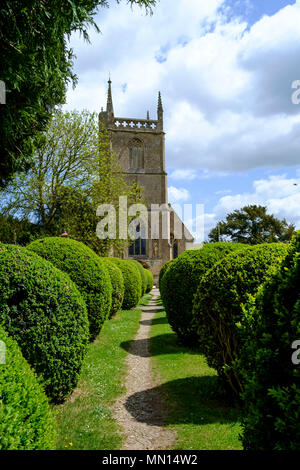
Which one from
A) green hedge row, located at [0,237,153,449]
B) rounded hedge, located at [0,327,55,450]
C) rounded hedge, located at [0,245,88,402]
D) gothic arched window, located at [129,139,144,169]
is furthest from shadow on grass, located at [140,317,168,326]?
gothic arched window, located at [129,139,144,169]

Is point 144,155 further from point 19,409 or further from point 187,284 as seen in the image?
point 19,409

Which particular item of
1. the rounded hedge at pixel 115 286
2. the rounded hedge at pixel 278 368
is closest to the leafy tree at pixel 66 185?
the rounded hedge at pixel 115 286

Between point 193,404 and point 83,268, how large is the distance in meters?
3.79

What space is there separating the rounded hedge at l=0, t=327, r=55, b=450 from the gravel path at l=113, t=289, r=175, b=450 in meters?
1.53

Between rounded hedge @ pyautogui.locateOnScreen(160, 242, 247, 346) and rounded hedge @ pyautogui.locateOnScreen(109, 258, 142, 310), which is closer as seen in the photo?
rounded hedge @ pyautogui.locateOnScreen(160, 242, 247, 346)

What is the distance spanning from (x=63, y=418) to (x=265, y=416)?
3026 millimetres

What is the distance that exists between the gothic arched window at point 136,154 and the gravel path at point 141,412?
39.4 meters

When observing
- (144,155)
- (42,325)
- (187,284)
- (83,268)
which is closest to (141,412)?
(42,325)

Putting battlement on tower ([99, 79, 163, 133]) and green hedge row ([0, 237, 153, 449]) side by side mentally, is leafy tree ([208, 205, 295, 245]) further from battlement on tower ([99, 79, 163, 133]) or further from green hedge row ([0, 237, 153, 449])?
green hedge row ([0, 237, 153, 449])

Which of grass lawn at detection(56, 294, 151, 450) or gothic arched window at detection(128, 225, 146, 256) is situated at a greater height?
gothic arched window at detection(128, 225, 146, 256)

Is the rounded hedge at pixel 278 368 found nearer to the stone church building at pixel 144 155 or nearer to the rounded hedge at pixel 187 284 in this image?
the rounded hedge at pixel 187 284

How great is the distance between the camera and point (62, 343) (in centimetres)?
427

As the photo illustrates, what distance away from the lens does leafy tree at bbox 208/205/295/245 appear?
38031mm
